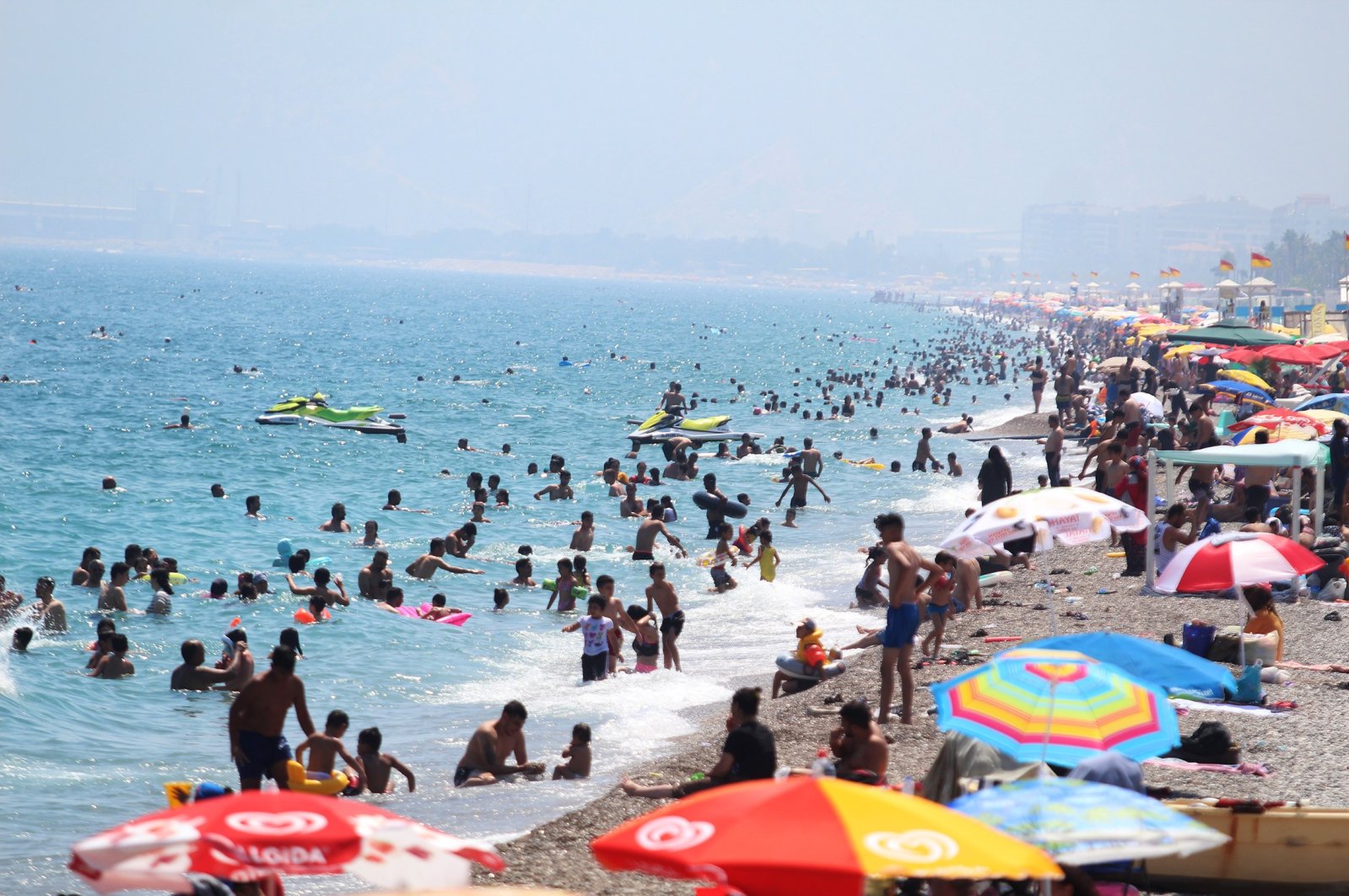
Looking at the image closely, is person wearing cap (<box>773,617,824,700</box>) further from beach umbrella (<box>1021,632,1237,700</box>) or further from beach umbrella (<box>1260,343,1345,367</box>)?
beach umbrella (<box>1260,343,1345,367</box>)

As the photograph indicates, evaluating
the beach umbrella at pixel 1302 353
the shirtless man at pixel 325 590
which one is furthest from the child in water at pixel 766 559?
the beach umbrella at pixel 1302 353

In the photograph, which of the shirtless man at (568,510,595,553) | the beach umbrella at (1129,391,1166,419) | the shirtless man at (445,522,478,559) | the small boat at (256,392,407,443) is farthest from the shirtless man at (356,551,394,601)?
the small boat at (256,392,407,443)

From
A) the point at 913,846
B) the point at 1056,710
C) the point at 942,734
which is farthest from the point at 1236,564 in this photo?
the point at 913,846

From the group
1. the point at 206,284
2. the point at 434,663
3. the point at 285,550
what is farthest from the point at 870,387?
the point at 206,284

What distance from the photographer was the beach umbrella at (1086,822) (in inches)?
205

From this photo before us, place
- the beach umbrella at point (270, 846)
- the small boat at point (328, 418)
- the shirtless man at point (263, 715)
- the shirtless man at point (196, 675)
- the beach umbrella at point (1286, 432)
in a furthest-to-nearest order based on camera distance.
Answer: the small boat at point (328, 418) < the beach umbrella at point (1286, 432) < the shirtless man at point (196, 675) < the shirtless man at point (263, 715) < the beach umbrella at point (270, 846)

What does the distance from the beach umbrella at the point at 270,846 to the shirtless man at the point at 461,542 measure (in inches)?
640

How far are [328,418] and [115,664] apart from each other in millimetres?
24349

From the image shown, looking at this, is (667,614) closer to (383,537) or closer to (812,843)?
(812,843)

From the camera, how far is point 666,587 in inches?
579

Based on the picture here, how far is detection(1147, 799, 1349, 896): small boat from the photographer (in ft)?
23.6

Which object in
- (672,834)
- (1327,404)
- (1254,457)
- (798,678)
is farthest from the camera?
(1327,404)

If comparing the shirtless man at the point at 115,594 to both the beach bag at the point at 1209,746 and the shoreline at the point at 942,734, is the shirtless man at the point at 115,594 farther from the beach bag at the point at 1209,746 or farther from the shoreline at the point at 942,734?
the beach bag at the point at 1209,746

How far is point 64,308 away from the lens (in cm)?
9600
